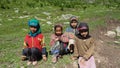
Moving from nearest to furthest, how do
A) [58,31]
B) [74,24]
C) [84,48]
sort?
1. [84,48]
2. [58,31]
3. [74,24]

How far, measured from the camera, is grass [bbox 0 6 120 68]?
359 inches

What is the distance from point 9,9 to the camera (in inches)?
750

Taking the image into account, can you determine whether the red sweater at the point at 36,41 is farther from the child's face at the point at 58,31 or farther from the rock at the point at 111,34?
the rock at the point at 111,34

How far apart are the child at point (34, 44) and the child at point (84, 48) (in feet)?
3.43

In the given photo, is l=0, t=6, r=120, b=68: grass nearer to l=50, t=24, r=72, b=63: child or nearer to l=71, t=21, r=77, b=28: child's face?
l=50, t=24, r=72, b=63: child

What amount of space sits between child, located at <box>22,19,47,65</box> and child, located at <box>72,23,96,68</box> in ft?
3.43

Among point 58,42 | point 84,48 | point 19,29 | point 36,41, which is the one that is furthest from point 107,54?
point 19,29

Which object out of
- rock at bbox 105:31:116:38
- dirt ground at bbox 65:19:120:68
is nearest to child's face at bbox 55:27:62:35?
dirt ground at bbox 65:19:120:68

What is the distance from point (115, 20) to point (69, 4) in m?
5.63

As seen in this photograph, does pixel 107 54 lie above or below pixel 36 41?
below

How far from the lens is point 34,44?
859cm

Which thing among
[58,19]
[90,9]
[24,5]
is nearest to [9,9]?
[24,5]

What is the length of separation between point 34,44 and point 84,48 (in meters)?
1.48

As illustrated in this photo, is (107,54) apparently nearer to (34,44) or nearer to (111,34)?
(34,44)
